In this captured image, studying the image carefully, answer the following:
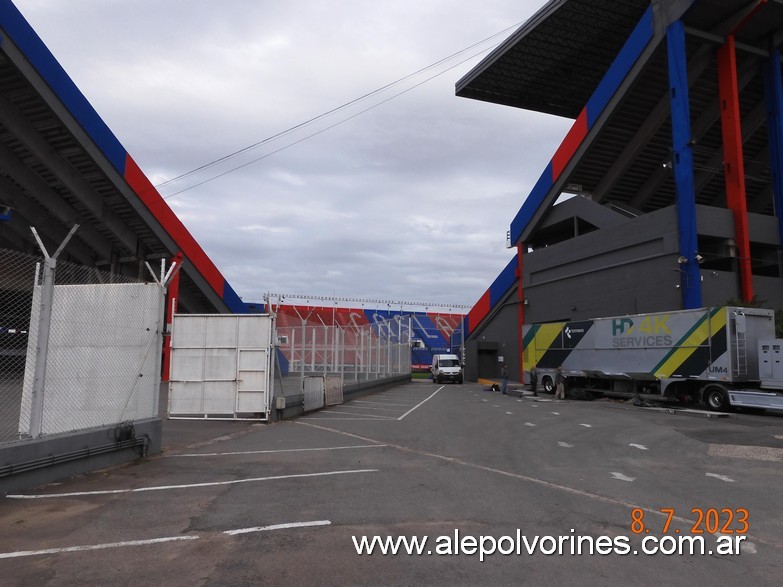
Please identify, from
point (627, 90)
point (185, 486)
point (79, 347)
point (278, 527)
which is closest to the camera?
point (278, 527)

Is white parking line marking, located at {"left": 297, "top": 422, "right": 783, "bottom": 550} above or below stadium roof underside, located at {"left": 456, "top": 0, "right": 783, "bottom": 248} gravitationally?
below

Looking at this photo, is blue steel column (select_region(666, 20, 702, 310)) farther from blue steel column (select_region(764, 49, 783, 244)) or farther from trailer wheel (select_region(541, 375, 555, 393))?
trailer wheel (select_region(541, 375, 555, 393))

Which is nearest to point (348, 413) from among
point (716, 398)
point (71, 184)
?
point (716, 398)

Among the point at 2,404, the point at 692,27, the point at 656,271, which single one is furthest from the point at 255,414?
the point at 692,27

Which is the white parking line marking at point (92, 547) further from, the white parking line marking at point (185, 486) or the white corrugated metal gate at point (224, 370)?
the white corrugated metal gate at point (224, 370)

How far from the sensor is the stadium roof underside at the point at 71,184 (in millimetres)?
18781

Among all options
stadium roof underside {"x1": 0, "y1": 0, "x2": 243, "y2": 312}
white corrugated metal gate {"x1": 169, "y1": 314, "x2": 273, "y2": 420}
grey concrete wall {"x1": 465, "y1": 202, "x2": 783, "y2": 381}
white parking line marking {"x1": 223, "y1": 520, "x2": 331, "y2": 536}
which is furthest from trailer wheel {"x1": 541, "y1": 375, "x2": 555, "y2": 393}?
white parking line marking {"x1": 223, "y1": 520, "x2": 331, "y2": 536}

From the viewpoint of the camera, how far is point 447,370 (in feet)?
132

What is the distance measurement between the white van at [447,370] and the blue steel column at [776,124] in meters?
21.1

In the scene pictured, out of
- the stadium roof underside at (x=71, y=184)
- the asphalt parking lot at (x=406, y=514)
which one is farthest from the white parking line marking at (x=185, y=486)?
the stadium roof underside at (x=71, y=184)

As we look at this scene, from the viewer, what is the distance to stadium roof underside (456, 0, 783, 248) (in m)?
26.9

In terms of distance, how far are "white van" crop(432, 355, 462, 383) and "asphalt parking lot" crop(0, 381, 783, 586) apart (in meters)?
28.9

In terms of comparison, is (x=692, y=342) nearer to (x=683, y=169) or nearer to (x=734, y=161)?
(x=683, y=169)

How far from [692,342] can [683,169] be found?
385 inches
